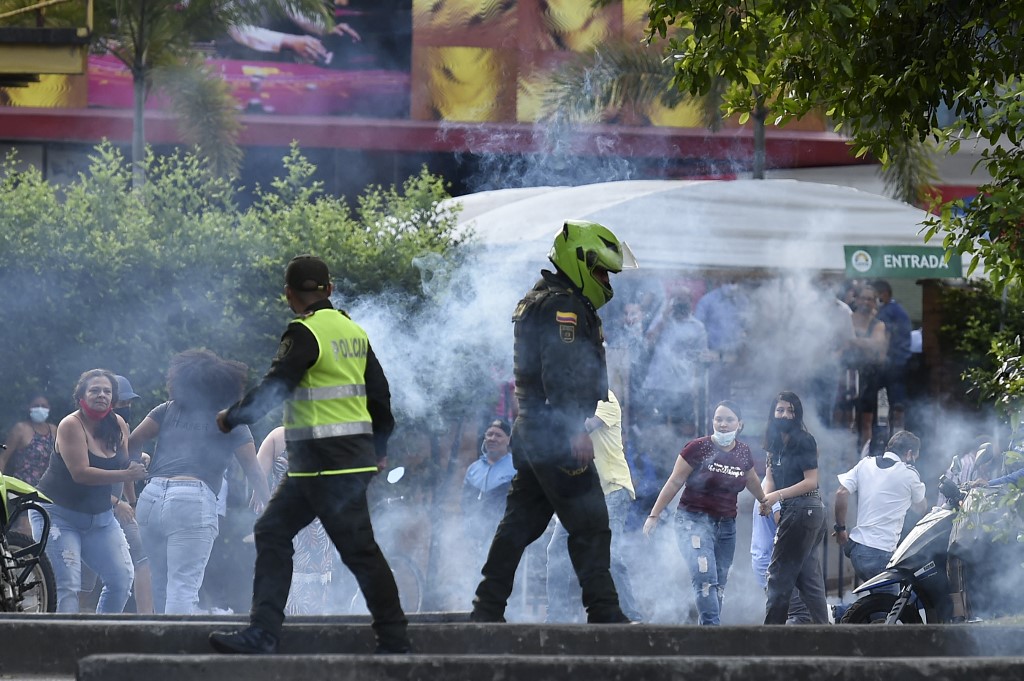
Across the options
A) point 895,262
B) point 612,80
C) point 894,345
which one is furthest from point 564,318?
point 612,80

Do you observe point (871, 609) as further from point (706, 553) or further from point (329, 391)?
point (329, 391)

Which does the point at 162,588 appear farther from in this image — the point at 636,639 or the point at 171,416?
the point at 636,639

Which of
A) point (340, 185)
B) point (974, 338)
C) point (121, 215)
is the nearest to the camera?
point (121, 215)

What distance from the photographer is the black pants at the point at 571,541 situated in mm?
6176

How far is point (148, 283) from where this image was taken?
10.7m

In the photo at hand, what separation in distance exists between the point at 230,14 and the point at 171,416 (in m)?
10.6

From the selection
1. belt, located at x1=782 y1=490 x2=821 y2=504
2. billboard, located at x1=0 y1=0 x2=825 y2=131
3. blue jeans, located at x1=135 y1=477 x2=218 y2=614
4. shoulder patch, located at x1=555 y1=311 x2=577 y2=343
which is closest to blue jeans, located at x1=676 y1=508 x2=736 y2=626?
belt, located at x1=782 y1=490 x2=821 y2=504

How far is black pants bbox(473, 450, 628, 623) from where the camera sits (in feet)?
20.3

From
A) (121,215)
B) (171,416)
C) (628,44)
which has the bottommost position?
(171,416)

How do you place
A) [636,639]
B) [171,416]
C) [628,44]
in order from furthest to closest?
[628,44], [171,416], [636,639]

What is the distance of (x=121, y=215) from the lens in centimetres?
1140

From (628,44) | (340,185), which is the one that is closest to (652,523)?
(628,44)

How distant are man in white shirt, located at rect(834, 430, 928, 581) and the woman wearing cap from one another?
Answer: 7.20 ft

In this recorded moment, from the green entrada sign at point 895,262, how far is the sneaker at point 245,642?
278 inches
